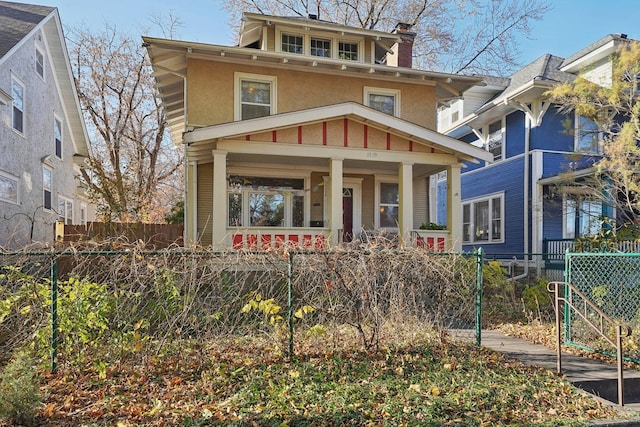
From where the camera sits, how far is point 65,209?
56.9 feet

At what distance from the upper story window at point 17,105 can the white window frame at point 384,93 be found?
35.3 feet

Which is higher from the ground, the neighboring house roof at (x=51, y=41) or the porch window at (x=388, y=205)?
the neighboring house roof at (x=51, y=41)

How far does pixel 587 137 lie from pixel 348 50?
8636 mm

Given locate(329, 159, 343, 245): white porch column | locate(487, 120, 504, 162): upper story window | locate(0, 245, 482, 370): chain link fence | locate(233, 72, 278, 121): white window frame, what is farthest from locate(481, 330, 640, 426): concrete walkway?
locate(487, 120, 504, 162): upper story window

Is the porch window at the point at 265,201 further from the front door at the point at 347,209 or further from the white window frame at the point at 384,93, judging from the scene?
the white window frame at the point at 384,93

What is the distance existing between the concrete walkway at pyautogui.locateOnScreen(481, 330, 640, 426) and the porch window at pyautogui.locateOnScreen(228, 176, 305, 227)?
6.91 m

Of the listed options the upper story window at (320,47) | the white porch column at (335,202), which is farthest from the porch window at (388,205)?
the upper story window at (320,47)

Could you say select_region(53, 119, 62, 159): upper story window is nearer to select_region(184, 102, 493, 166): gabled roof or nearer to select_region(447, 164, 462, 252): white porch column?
select_region(184, 102, 493, 166): gabled roof

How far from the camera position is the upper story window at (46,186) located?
14.6m

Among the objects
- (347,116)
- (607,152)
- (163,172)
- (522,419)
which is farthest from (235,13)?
(522,419)

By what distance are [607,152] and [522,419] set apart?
8.93 meters

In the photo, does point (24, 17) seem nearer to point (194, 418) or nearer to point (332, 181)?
point (332, 181)

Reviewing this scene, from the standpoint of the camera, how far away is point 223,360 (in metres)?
5.14

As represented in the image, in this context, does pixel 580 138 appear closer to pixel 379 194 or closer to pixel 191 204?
pixel 379 194
